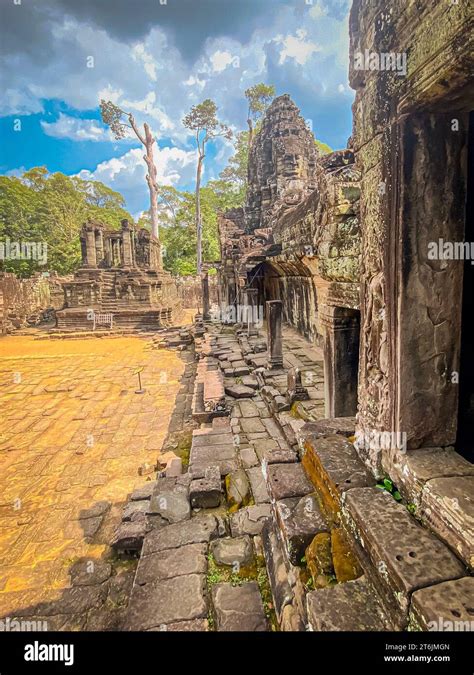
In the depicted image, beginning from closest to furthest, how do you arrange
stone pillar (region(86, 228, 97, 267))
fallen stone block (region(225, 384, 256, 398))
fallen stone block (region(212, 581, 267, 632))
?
fallen stone block (region(212, 581, 267, 632)), fallen stone block (region(225, 384, 256, 398)), stone pillar (region(86, 228, 97, 267))

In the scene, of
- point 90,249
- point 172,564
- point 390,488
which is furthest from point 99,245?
point 390,488

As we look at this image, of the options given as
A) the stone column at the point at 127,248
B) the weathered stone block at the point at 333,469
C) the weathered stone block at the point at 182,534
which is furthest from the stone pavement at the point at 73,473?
the stone column at the point at 127,248

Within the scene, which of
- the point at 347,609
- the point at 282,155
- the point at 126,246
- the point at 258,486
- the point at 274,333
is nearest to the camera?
the point at 347,609

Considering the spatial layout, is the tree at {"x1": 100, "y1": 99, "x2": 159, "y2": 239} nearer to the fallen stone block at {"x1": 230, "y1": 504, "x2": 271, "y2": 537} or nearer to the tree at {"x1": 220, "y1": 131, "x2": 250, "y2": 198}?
the tree at {"x1": 220, "y1": 131, "x2": 250, "y2": 198}

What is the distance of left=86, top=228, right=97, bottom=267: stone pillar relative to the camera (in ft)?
79.6

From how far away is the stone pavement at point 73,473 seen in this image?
3.25m

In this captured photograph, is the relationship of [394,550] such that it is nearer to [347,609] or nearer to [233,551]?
[347,609]

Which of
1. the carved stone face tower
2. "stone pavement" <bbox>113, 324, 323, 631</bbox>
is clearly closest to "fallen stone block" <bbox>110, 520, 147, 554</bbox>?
"stone pavement" <bbox>113, 324, 323, 631</bbox>

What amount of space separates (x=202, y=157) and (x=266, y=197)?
14.7 metres

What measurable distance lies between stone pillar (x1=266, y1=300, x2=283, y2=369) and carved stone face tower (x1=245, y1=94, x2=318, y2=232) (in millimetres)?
11557

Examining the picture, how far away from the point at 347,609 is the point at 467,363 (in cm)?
196

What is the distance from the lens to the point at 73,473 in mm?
5586
